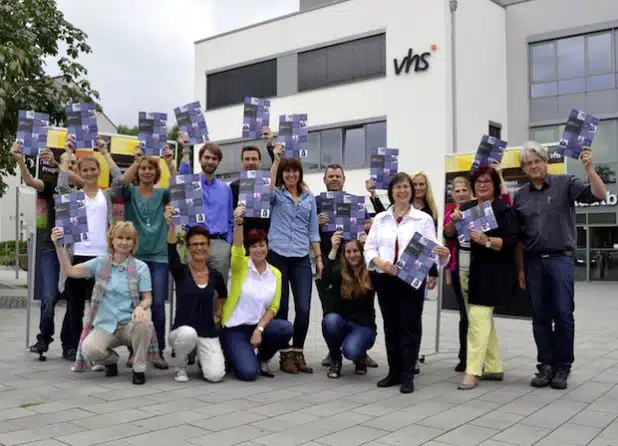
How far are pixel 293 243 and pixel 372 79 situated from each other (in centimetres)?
1756

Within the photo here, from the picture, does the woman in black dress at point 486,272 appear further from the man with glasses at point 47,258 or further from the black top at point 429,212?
the man with glasses at point 47,258

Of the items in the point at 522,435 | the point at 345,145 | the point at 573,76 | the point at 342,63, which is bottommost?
the point at 522,435

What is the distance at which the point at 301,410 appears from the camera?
474 centimetres

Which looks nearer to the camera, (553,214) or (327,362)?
(553,214)

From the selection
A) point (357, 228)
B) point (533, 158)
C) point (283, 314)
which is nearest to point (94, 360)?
point (283, 314)

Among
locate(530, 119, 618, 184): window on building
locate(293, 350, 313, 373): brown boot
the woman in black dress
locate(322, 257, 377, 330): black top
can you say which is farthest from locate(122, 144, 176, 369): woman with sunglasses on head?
locate(530, 119, 618, 184): window on building

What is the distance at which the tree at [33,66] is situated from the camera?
10828 millimetres

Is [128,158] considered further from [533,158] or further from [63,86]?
[63,86]

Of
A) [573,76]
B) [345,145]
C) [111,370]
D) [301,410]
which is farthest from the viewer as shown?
[345,145]

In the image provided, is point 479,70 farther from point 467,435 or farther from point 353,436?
point 353,436

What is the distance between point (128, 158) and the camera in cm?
798

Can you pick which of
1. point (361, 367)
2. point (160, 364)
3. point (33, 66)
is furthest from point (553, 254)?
point (33, 66)

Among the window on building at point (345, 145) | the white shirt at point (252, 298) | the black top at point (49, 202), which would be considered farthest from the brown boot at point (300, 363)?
the window on building at point (345, 145)

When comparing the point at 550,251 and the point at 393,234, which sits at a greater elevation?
the point at 393,234
